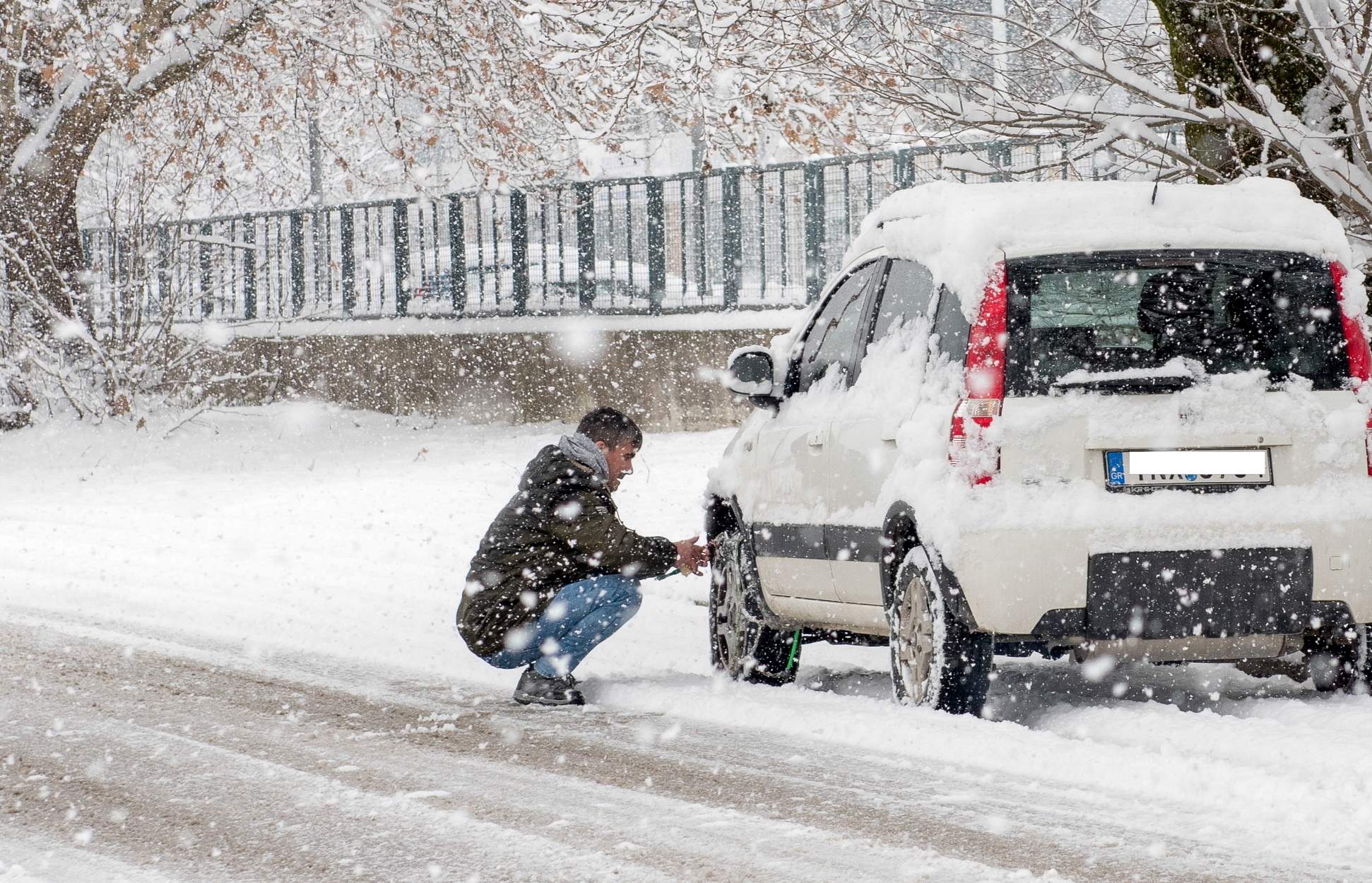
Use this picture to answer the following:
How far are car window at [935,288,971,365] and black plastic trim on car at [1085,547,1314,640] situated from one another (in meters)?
0.76

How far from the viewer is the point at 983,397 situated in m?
5.24

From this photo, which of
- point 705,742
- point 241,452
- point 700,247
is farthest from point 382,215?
point 705,742

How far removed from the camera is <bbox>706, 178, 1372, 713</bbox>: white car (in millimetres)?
5160

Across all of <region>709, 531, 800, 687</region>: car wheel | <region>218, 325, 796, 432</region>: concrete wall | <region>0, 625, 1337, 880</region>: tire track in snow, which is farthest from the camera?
<region>218, 325, 796, 432</region>: concrete wall

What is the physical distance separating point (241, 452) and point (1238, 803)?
1439 centimetres

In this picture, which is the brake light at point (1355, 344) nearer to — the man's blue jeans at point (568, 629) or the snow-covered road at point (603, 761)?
the snow-covered road at point (603, 761)

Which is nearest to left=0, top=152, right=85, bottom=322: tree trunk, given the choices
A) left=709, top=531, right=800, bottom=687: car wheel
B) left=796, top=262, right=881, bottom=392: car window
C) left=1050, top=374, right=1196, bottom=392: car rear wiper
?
left=709, top=531, right=800, bottom=687: car wheel

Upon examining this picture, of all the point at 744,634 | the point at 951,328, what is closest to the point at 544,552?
the point at 744,634

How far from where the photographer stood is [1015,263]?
5.33 metres

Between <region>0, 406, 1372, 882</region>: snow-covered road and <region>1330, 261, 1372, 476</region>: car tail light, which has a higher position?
<region>1330, 261, 1372, 476</region>: car tail light

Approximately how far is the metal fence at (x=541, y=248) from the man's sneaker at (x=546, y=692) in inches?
207

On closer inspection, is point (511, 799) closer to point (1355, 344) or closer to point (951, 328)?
point (951, 328)

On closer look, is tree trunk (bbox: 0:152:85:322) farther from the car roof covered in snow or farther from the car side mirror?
the car roof covered in snow

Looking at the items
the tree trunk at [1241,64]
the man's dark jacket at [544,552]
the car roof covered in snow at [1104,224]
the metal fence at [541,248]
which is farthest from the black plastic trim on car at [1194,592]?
the metal fence at [541,248]
